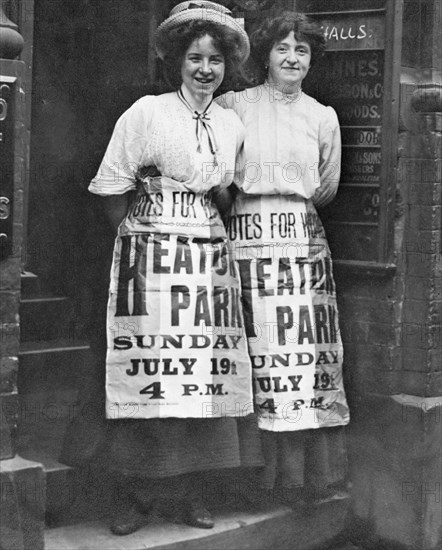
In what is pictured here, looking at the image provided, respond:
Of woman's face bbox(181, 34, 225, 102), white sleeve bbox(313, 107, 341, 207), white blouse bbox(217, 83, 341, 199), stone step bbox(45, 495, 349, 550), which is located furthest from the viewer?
white sleeve bbox(313, 107, 341, 207)

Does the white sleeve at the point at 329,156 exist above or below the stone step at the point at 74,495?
above

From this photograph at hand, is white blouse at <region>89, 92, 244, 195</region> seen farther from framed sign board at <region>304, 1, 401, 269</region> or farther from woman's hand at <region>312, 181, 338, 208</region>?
framed sign board at <region>304, 1, 401, 269</region>

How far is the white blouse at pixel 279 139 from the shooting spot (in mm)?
5141

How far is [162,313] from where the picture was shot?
483 centimetres

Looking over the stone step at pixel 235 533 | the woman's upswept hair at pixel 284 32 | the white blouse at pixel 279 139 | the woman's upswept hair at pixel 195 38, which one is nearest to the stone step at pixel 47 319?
the stone step at pixel 235 533

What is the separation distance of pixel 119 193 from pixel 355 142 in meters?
1.30

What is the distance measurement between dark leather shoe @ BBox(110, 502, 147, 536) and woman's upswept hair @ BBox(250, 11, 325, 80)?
7.09 ft

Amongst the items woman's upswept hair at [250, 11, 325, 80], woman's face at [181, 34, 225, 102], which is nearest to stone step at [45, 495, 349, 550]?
woman's face at [181, 34, 225, 102]

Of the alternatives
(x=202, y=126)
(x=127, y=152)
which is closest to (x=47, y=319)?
(x=127, y=152)

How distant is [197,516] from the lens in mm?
5012

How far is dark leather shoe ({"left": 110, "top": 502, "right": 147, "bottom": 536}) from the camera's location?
4871 millimetres

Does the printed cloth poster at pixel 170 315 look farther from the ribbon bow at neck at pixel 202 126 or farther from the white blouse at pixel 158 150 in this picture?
the ribbon bow at neck at pixel 202 126

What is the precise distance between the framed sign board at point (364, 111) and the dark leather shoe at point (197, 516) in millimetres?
1443

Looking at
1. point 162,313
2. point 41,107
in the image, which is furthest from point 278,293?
point 41,107
